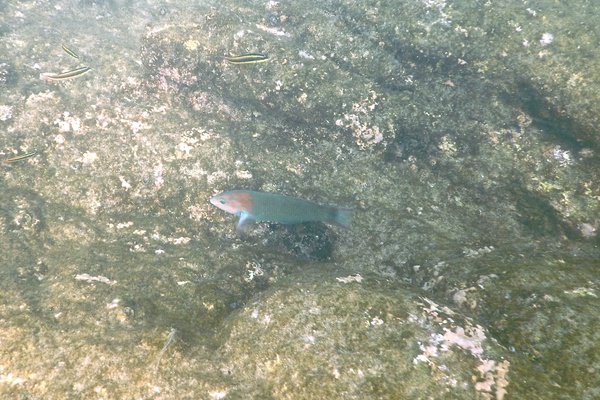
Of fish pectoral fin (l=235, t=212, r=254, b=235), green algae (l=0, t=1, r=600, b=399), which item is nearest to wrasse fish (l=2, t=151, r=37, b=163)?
green algae (l=0, t=1, r=600, b=399)

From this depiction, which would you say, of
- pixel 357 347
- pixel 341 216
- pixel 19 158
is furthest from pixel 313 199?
pixel 19 158

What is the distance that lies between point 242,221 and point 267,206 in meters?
0.41

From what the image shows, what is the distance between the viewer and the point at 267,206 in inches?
157

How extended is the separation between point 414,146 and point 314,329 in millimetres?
3757

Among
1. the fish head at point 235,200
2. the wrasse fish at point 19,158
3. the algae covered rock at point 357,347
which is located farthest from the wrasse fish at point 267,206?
the wrasse fish at point 19,158

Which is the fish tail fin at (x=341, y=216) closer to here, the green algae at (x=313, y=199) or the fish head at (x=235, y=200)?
the green algae at (x=313, y=199)

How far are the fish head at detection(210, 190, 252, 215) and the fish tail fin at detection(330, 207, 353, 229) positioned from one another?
105cm

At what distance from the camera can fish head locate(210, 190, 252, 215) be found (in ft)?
13.2

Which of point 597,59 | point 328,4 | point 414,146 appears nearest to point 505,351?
point 414,146

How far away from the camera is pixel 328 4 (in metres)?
7.00

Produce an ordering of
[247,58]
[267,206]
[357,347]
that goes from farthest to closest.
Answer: [247,58]
[267,206]
[357,347]

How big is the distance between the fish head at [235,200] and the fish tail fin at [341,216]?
41.4 inches

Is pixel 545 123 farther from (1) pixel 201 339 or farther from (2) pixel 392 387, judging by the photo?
(1) pixel 201 339

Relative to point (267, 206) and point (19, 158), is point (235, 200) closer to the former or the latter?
point (267, 206)
